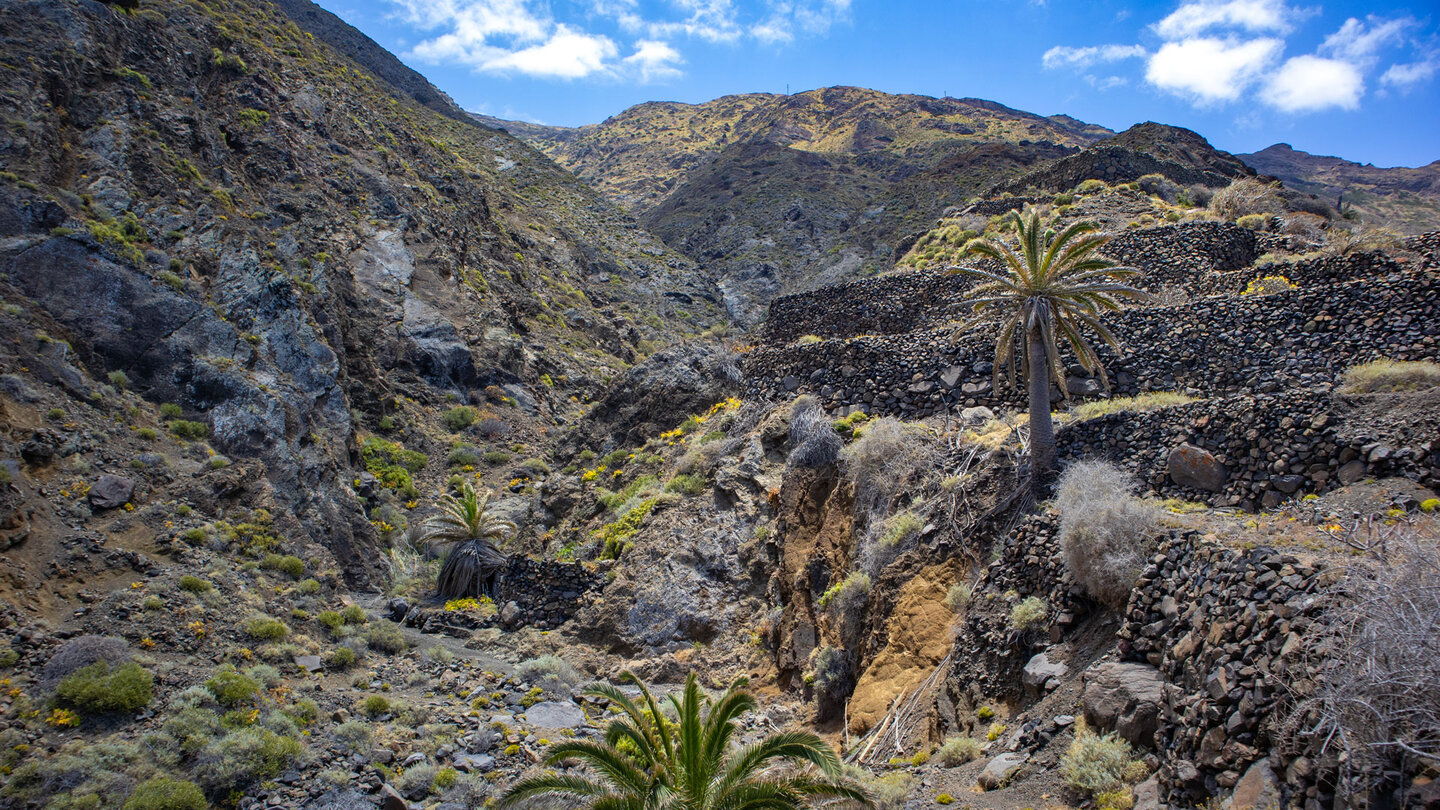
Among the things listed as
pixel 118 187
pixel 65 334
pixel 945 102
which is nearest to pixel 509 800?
pixel 65 334

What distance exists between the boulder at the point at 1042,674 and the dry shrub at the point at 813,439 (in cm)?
768

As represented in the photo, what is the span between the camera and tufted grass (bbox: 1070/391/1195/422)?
13203mm

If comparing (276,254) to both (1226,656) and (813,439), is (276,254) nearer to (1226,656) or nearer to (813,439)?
(813,439)

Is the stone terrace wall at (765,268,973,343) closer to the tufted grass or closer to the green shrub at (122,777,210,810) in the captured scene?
the tufted grass

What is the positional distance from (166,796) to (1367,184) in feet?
367

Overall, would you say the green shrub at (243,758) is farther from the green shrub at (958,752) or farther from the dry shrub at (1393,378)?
the dry shrub at (1393,378)

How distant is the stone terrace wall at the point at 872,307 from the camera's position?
22812 millimetres

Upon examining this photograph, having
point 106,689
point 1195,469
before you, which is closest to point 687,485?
point 1195,469

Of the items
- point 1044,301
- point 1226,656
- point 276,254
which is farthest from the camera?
point 276,254

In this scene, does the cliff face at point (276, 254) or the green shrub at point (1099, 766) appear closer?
the green shrub at point (1099, 766)

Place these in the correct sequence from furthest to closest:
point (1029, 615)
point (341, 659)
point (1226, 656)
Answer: point (341, 659) < point (1029, 615) < point (1226, 656)

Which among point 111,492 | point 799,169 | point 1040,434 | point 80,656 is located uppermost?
point 799,169

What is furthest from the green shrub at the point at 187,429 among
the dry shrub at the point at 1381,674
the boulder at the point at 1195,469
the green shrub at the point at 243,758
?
the dry shrub at the point at 1381,674

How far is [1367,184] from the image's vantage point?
80188 mm
